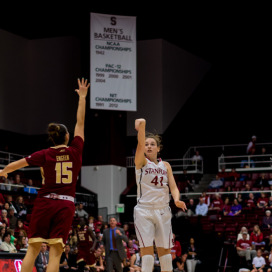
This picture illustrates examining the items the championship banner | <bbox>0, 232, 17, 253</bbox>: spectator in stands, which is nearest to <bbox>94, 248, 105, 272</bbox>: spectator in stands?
<bbox>0, 232, 17, 253</bbox>: spectator in stands

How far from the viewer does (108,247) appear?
55.1 feet

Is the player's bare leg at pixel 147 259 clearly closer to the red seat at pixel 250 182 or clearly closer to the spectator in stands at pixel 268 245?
the spectator in stands at pixel 268 245

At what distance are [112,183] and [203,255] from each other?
7433 mm

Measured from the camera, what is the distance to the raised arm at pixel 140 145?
297 inches

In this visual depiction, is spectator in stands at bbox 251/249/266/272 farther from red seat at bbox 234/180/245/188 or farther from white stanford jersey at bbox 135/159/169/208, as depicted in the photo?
white stanford jersey at bbox 135/159/169/208

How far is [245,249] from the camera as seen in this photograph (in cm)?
2077

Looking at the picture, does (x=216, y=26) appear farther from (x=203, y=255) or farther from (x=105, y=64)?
(x=203, y=255)

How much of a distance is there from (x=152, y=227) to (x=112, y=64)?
18267 millimetres

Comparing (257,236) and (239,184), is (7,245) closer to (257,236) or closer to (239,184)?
(257,236)

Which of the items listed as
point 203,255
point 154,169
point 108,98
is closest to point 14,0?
point 108,98

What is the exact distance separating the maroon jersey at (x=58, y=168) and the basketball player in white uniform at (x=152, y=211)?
5.13 feet

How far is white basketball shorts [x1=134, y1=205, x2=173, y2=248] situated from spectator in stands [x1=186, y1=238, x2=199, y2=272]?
513 inches

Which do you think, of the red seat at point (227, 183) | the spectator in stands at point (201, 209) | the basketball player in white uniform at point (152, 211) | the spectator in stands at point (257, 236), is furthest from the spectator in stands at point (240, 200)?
the basketball player in white uniform at point (152, 211)

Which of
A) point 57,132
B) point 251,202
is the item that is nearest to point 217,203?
point 251,202
